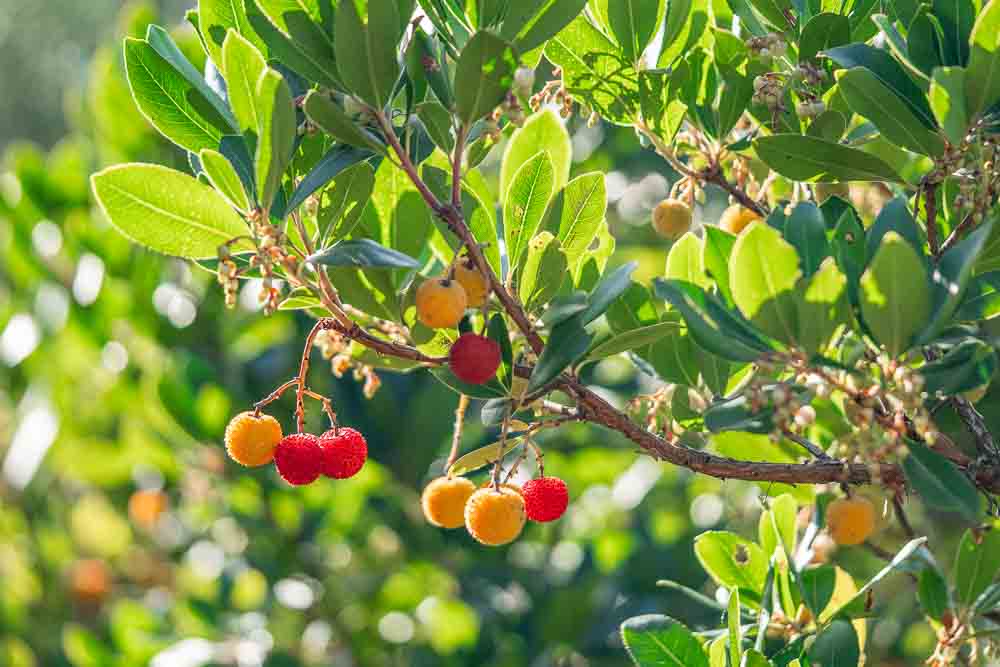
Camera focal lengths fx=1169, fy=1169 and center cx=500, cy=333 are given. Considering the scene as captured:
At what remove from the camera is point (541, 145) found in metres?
1.08

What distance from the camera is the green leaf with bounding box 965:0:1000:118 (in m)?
0.84

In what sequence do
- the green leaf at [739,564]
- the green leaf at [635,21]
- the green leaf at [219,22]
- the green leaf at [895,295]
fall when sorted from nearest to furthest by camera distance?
the green leaf at [895,295] → the green leaf at [219,22] → the green leaf at [635,21] → the green leaf at [739,564]

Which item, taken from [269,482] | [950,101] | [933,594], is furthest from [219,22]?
[269,482]

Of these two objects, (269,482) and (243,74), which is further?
(269,482)

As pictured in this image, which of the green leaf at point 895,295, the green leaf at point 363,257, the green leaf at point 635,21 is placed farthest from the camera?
the green leaf at point 635,21

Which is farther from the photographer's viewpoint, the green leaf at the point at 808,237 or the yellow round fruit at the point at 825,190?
the yellow round fruit at the point at 825,190

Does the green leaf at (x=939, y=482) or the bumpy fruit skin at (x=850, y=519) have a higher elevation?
the green leaf at (x=939, y=482)

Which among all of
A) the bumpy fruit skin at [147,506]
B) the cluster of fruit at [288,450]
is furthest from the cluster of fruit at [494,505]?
the bumpy fruit skin at [147,506]

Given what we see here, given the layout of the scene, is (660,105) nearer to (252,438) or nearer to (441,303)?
(441,303)

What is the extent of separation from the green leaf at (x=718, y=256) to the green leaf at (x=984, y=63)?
0.21 m

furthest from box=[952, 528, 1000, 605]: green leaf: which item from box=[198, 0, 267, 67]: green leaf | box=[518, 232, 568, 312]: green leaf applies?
box=[198, 0, 267, 67]: green leaf

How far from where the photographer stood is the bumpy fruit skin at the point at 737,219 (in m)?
1.22

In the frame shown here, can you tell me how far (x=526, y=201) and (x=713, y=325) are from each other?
0.82ft

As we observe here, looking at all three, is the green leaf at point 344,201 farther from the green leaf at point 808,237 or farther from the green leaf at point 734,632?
the green leaf at point 734,632
